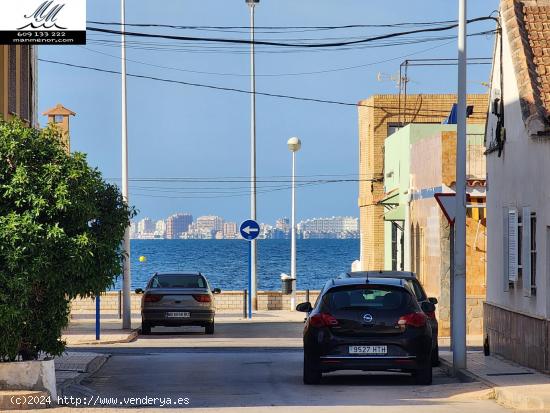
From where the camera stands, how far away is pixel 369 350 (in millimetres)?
19469

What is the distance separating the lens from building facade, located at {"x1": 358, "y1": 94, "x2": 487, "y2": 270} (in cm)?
6175

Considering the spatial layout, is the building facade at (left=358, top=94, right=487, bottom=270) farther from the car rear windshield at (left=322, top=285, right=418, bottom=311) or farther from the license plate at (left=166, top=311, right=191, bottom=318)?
the car rear windshield at (left=322, top=285, right=418, bottom=311)

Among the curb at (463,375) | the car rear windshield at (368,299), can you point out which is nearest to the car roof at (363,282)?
the car rear windshield at (368,299)

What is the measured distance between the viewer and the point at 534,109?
2217cm

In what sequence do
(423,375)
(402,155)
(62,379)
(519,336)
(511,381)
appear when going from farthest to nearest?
(402,155) < (519,336) < (62,379) < (423,375) < (511,381)

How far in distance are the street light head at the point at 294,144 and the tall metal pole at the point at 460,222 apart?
97.8ft

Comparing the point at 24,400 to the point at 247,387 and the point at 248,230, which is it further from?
the point at 248,230

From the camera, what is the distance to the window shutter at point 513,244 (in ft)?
79.4

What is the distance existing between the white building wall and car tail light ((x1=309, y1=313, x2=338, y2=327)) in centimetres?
369

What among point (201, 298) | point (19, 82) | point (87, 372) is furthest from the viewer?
point (201, 298)

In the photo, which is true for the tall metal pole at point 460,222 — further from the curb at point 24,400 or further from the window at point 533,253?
the curb at point 24,400

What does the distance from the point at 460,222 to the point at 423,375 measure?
9.35ft

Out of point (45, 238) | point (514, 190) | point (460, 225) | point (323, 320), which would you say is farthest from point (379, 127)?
point (45, 238)

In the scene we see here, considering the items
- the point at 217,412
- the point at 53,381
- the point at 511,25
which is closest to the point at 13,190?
the point at 53,381
